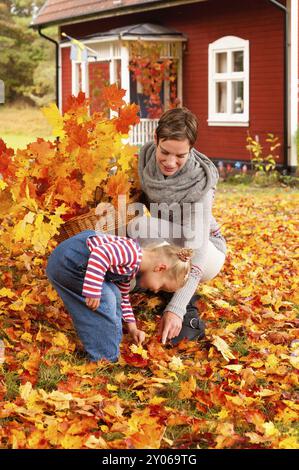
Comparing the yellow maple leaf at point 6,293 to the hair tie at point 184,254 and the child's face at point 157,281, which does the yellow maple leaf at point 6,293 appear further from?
the hair tie at point 184,254

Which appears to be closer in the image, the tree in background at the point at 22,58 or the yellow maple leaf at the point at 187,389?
the yellow maple leaf at the point at 187,389

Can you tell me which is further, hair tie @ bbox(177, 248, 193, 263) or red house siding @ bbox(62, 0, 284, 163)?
red house siding @ bbox(62, 0, 284, 163)

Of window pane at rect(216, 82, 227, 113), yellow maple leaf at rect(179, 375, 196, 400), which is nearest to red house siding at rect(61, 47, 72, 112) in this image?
window pane at rect(216, 82, 227, 113)

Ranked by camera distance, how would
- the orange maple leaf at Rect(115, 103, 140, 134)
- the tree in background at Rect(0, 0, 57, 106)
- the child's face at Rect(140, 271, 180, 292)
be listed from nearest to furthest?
the child's face at Rect(140, 271, 180, 292)
the orange maple leaf at Rect(115, 103, 140, 134)
the tree in background at Rect(0, 0, 57, 106)

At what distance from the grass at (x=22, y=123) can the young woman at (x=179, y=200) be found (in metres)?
33.7

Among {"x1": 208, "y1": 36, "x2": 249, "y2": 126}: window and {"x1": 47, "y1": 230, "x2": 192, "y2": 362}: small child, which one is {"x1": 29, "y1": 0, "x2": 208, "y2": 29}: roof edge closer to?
{"x1": 208, "y1": 36, "x2": 249, "y2": 126}: window

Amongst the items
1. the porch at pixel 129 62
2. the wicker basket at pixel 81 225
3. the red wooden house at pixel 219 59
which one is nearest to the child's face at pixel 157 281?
the wicker basket at pixel 81 225

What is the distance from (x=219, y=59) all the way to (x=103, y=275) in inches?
542

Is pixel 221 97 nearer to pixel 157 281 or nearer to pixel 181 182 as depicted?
pixel 181 182

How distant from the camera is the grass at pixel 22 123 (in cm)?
3965

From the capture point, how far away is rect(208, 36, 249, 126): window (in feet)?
53.4

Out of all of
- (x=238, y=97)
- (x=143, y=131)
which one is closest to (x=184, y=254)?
(x=238, y=97)

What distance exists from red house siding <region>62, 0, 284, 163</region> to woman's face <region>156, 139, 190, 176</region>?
10948mm

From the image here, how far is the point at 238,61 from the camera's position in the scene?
1678 cm
